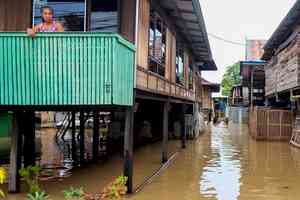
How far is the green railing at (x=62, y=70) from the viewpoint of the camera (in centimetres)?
969

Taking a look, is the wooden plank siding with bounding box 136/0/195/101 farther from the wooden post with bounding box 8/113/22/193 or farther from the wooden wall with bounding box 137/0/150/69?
the wooden post with bounding box 8/113/22/193

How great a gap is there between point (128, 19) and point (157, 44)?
3974mm

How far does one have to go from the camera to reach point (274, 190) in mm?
11766

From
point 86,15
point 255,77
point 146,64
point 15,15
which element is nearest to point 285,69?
point 146,64

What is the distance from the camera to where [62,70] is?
972cm

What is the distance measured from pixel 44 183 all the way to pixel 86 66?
4.01 metres

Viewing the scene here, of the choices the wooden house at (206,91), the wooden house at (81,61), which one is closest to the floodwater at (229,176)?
the wooden house at (81,61)

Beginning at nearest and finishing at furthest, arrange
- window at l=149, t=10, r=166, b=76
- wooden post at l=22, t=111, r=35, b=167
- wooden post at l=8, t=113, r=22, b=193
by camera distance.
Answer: wooden post at l=8, t=113, r=22, b=193 → wooden post at l=22, t=111, r=35, b=167 → window at l=149, t=10, r=166, b=76

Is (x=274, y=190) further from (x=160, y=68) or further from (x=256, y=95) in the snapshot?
(x=256, y=95)

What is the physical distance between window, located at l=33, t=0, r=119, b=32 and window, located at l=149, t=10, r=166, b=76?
259 cm

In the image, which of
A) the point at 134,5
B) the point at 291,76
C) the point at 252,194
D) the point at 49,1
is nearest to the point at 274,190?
the point at 252,194

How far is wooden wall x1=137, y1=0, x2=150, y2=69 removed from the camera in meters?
11.9

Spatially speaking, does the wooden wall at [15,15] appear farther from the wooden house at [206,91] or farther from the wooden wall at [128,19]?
the wooden house at [206,91]

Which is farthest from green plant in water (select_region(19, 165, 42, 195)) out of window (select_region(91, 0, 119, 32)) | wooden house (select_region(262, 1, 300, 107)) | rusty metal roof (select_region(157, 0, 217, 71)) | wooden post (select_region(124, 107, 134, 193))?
wooden house (select_region(262, 1, 300, 107))
